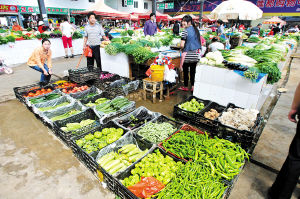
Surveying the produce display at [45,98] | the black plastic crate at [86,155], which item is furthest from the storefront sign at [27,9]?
the black plastic crate at [86,155]

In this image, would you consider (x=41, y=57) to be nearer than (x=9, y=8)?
Yes

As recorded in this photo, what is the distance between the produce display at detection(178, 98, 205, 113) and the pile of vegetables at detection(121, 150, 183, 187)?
1.55 meters

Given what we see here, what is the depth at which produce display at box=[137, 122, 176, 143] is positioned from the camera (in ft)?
10.1

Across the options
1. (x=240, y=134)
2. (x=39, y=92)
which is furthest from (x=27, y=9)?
(x=240, y=134)

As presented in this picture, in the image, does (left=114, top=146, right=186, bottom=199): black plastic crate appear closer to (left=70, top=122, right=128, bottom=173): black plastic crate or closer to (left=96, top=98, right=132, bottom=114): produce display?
(left=70, top=122, right=128, bottom=173): black plastic crate

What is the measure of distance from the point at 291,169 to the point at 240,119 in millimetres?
1352

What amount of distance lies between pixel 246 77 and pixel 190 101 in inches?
51.8

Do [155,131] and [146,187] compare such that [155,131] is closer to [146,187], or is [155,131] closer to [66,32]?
[146,187]

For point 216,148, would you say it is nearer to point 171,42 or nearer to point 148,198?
point 148,198

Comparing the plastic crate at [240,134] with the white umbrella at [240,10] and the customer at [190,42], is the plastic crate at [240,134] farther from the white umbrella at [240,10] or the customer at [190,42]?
the white umbrella at [240,10]

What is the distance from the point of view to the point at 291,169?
6.63 feet

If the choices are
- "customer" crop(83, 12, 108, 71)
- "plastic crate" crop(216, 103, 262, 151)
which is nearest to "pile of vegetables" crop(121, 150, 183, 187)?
"plastic crate" crop(216, 103, 262, 151)

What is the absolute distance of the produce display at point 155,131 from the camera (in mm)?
3076

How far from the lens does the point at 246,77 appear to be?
12.0 ft
